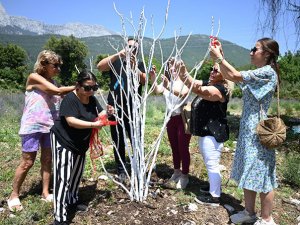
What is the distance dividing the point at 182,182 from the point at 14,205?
1.90 m

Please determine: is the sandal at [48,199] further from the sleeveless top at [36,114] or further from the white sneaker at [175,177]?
the white sneaker at [175,177]

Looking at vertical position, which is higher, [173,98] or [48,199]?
[173,98]

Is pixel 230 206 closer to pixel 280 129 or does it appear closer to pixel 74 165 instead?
pixel 280 129

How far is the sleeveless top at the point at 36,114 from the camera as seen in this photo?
3.46 meters

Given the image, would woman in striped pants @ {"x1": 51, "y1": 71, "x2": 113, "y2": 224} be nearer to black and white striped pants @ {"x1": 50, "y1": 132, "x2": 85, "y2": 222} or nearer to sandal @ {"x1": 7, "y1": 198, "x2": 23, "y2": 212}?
black and white striped pants @ {"x1": 50, "y1": 132, "x2": 85, "y2": 222}

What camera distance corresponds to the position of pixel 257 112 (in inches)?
118

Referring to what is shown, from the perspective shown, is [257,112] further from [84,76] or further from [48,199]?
[48,199]

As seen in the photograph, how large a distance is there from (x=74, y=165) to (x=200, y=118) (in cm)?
136

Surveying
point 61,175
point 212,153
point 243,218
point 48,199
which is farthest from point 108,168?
point 243,218

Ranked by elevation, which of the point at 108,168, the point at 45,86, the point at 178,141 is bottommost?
the point at 108,168

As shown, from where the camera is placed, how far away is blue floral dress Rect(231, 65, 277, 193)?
288 centimetres

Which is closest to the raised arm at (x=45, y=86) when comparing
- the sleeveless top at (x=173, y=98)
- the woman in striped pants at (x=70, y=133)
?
the woman in striped pants at (x=70, y=133)

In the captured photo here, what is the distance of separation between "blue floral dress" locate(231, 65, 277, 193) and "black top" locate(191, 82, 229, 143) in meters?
0.30

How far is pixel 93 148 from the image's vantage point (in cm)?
343
